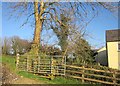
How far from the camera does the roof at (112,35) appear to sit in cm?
3706

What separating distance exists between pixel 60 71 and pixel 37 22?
8.35 meters

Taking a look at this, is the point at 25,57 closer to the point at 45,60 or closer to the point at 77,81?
the point at 45,60

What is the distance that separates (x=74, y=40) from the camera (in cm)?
2600

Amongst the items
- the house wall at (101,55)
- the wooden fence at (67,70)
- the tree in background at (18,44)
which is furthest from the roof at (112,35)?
the wooden fence at (67,70)

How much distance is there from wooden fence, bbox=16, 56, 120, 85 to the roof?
1932 centimetres

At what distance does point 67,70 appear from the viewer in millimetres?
18016

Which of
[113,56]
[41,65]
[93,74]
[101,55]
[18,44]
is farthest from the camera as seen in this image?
[101,55]

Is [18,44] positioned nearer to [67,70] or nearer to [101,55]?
[101,55]

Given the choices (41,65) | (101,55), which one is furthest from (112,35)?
(41,65)

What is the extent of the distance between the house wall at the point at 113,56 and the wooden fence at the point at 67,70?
1775 cm

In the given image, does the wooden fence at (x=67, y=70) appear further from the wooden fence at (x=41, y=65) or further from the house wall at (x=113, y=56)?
the house wall at (x=113, y=56)

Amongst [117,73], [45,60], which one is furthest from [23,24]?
[117,73]

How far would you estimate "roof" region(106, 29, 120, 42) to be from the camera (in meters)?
37.1

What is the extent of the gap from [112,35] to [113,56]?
4449mm
